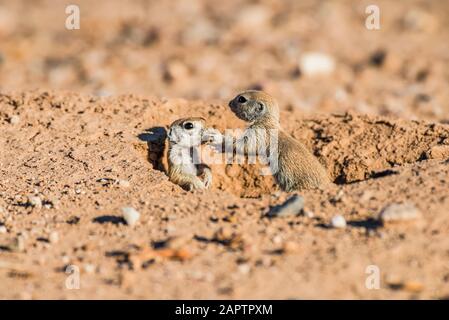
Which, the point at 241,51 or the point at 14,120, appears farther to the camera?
the point at 241,51

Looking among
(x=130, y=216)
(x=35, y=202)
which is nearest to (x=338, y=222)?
(x=130, y=216)

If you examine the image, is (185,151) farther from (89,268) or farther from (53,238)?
(89,268)

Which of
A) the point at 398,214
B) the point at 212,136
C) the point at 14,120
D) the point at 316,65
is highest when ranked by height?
the point at 316,65

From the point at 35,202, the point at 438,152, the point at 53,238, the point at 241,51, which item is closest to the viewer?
the point at 53,238

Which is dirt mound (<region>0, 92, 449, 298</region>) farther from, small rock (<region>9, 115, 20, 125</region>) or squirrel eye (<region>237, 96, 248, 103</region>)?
squirrel eye (<region>237, 96, 248, 103</region>)

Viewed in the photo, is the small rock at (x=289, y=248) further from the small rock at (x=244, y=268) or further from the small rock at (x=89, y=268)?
the small rock at (x=89, y=268)

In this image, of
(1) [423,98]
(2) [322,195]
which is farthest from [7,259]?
(1) [423,98]

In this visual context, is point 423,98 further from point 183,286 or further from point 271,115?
point 183,286

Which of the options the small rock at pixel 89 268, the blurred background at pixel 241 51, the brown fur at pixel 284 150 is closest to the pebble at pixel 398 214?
the brown fur at pixel 284 150
